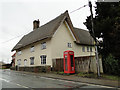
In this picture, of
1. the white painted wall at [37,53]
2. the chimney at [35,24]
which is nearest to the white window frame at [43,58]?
the white painted wall at [37,53]

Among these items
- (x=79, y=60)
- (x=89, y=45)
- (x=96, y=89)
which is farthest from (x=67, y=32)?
(x=96, y=89)

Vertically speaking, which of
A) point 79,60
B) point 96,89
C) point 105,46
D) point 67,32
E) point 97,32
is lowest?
point 96,89

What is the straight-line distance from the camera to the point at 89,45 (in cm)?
2509

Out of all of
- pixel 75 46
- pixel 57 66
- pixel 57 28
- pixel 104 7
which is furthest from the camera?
pixel 75 46

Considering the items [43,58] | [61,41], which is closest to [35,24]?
[61,41]

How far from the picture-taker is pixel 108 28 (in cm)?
1127

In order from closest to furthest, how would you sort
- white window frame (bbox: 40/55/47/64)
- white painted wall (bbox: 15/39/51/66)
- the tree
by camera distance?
the tree, white painted wall (bbox: 15/39/51/66), white window frame (bbox: 40/55/47/64)

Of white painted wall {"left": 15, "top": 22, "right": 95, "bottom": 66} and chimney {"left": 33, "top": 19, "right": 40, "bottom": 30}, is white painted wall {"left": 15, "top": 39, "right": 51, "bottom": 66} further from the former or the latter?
chimney {"left": 33, "top": 19, "right": 40, "bottom": 30}

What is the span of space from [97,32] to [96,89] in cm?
704

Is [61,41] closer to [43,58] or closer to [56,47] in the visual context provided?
[56,47]

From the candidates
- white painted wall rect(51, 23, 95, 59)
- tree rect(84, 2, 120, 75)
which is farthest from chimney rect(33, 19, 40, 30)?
tree rect(84, 2, 120, 75)

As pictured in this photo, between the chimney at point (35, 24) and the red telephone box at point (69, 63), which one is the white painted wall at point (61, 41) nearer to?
the red telephone box at point (69, 63)

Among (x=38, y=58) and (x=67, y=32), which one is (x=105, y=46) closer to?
(x=67, y=32)

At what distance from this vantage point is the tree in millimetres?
10375
